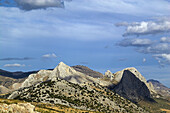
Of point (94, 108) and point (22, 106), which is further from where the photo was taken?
point (94, 108)

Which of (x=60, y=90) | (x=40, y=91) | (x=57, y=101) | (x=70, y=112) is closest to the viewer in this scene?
(x=70, y=112)

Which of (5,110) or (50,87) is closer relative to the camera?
(5,110)

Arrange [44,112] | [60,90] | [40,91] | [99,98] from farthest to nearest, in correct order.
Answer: [99,98]
[60,90]
[40,91]
[44,112]

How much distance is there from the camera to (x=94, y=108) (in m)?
144

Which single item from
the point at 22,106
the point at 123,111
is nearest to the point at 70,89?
the point at 123,111

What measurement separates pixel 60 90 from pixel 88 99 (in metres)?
22.0

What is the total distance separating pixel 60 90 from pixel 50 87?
821cm

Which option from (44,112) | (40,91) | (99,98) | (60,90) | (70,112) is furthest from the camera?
(99,98)

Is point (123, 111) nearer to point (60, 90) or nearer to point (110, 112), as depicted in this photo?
point (110, 112)

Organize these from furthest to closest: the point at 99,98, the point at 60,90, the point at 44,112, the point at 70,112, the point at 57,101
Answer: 1. the point at 99,98
2. the point at 60,90
3. the point at 57,101
4. the point at 70,112
5. the point at 44,112

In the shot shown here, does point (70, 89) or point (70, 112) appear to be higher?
point (70, 89)

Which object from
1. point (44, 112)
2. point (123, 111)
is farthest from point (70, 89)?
point (44, 112)

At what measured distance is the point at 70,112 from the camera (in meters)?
76.3

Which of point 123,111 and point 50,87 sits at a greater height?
point 50,87
